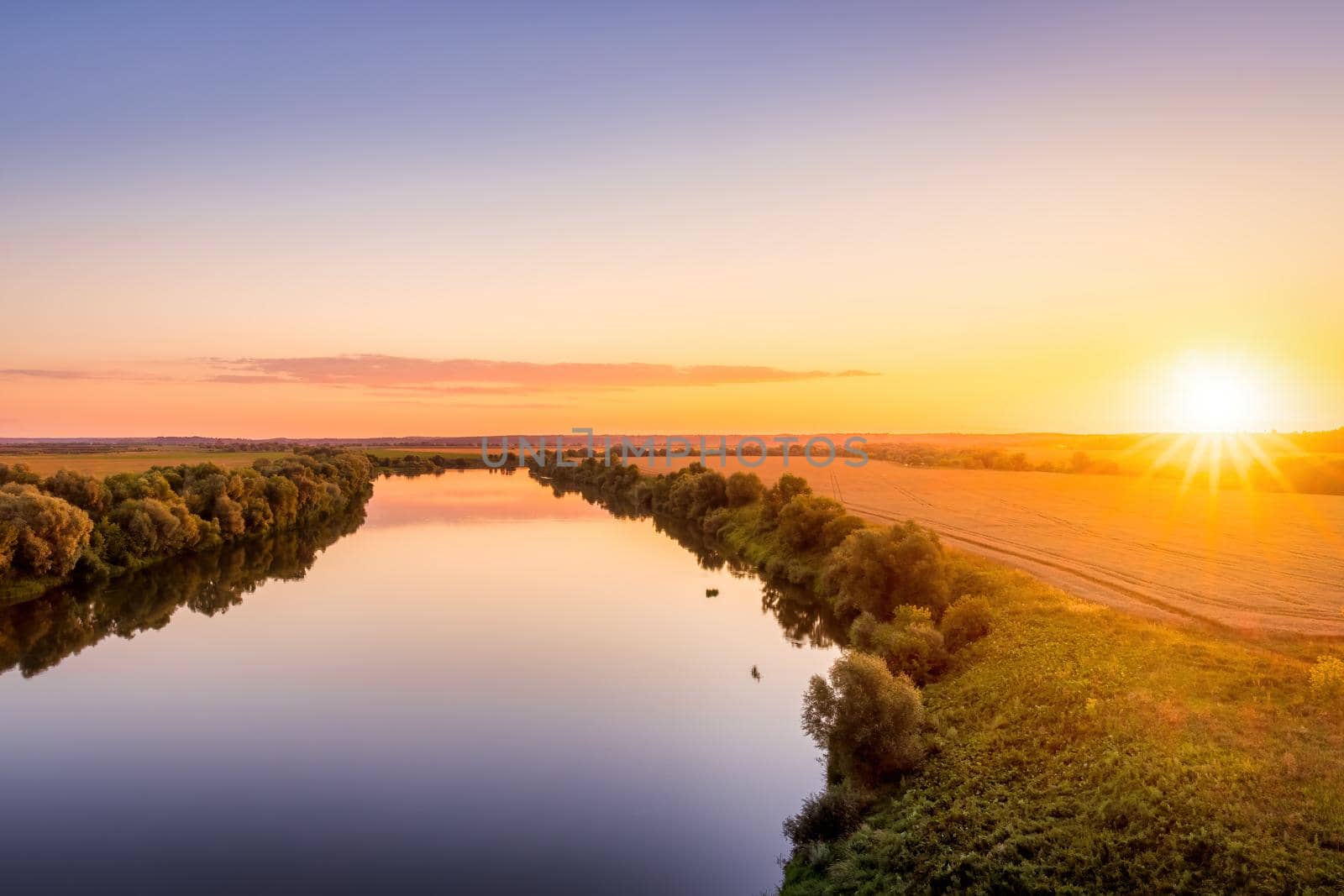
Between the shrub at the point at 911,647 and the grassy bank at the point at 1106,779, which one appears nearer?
the grassy bank at the point at 1106,779

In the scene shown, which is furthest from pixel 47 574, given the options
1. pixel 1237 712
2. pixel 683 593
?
pixel 1237 712

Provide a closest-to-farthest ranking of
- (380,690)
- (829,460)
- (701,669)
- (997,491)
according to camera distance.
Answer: (380,690)
(701,669)
(997,491)
(829,460)

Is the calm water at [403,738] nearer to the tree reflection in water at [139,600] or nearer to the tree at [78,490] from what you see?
the tree reflection in water at [139,600]

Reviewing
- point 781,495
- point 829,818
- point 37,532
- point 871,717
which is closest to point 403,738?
point 829,818

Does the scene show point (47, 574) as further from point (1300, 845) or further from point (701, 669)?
point (1300, 845)

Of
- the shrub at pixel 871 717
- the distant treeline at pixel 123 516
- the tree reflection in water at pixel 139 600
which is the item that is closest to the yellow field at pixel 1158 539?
the shrub at pixel 871 717
